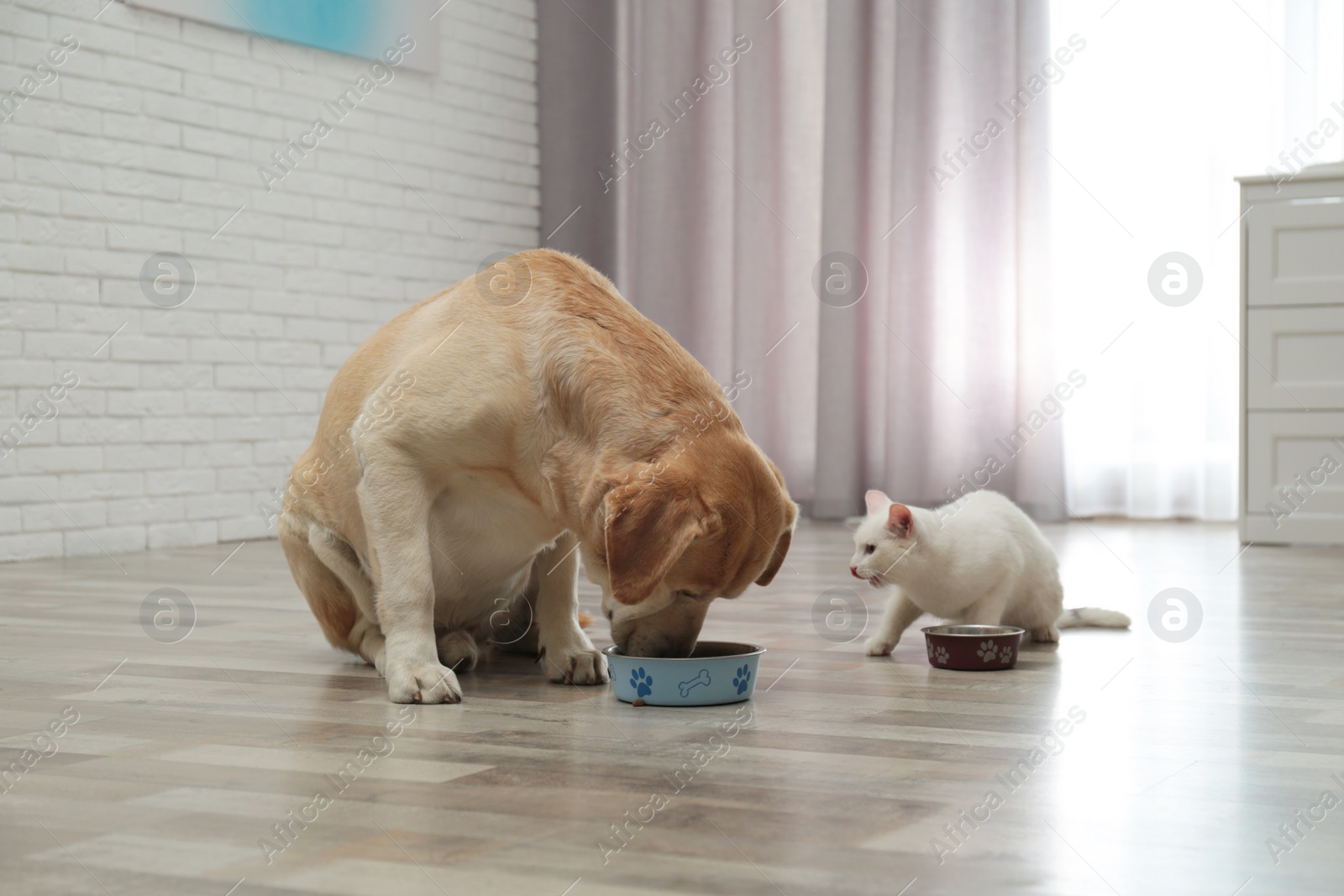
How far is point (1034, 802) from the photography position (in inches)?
58.1

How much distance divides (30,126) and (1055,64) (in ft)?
13.4

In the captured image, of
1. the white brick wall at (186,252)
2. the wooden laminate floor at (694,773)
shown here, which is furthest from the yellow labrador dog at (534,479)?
the white brick wall at (186,252)

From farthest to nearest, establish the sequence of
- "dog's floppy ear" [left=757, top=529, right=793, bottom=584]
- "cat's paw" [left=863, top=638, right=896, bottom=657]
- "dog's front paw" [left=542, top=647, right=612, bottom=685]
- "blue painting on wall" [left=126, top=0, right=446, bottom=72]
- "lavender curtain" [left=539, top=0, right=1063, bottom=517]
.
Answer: "lavender curtain" [left=539, top=0, right=1063, bottom=517] → "blue painting on wall" [left=126, top=0, right=446, bottom=72] → "cat's paw" [left=863, top=638, right=896, bottom=657] → "dog's front paw" [left=542, top=647, right=612, bottom=685] → "dog's floppy ear" [left=757, top=529, right=793, bottom=584]

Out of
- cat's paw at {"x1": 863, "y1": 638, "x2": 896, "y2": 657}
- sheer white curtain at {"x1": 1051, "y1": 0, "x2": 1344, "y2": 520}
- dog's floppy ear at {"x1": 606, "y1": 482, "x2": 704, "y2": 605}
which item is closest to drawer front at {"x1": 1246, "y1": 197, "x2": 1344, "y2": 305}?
sheer white curtain at {"x1": 1051, "y1": 0, "x2": 1344, "y2": 520}

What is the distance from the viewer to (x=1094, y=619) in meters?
2.91

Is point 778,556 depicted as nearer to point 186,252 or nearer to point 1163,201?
point 186,252

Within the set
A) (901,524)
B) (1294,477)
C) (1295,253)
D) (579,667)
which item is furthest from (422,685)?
(1295,253)

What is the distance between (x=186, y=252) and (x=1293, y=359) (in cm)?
414

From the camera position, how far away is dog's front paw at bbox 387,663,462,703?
6.84 feet

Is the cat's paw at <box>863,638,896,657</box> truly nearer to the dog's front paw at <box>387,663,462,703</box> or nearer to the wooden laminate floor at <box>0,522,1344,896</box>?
the wooden laminate floor at <box>0,522,1344,896</box>

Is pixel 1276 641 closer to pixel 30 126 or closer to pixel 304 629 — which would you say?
pixel 304 629

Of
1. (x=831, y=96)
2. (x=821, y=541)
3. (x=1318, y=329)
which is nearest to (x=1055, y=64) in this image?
(x=831, y=96)

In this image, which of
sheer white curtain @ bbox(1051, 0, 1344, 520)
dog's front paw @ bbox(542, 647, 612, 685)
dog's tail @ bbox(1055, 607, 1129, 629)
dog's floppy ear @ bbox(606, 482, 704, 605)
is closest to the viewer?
dog's floppy ear @ bbox(606, 482, 704, 605)

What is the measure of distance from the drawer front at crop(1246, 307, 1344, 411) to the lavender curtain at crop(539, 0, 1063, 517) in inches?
43.4
